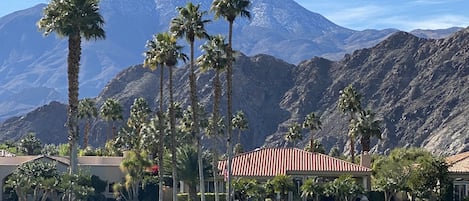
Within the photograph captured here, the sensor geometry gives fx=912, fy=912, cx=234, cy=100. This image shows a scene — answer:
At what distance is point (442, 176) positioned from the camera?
65188 mm

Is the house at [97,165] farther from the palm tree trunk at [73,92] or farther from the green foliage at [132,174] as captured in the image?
the palm tree trunk at [73,92]

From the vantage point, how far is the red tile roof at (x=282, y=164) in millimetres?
73562

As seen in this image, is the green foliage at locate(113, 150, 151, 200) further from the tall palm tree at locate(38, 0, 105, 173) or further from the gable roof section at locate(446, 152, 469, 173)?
the tall palm tree at locate(38, 0, 105, 173)

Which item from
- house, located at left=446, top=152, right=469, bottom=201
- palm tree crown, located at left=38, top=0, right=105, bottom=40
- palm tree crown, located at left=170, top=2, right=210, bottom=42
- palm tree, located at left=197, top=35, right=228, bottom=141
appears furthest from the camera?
house, located at left=446, top=152, right=469, bottom=201

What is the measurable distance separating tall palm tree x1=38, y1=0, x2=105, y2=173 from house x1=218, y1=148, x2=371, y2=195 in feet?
88.8

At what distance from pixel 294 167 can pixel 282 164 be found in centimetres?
151

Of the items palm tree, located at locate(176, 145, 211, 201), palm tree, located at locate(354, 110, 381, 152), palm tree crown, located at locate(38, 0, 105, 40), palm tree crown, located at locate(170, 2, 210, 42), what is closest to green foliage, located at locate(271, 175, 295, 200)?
palm tree, located at locate(176, 145, 211, 201)

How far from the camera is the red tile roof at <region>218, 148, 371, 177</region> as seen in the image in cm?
7356

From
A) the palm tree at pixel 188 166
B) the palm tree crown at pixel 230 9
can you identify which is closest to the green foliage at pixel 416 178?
the palm tree at pixel 188 166

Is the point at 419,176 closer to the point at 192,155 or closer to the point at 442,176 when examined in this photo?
the point at 442,176

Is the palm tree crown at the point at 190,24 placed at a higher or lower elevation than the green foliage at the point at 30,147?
higher

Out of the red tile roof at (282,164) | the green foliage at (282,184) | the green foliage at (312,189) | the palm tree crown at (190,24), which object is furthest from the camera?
the red tile roof at (282,164)

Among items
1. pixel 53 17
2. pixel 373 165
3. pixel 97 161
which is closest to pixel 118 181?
pixel 97 161

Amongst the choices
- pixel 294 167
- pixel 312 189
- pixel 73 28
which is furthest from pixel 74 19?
pixel 294 167
